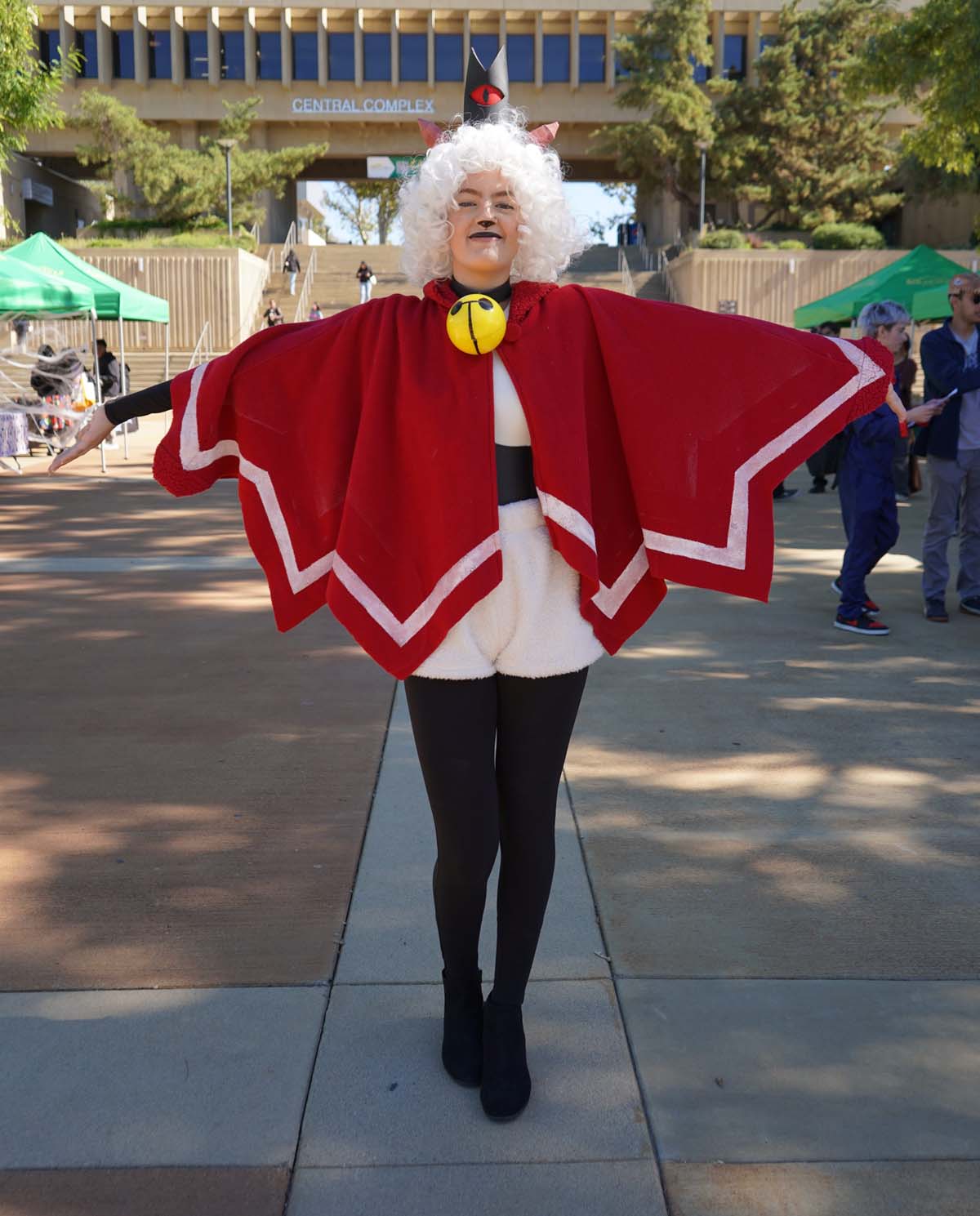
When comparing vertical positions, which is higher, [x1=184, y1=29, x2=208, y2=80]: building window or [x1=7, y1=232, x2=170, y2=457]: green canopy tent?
[x1=184, y1=29, x2=208, y2=80]: building window

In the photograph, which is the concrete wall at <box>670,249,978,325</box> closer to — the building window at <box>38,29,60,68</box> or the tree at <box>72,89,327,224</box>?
the tree at <box>72,89,327,224</box>

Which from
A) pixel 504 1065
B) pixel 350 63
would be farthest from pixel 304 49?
pixel 504 1065

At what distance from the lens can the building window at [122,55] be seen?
168 ft

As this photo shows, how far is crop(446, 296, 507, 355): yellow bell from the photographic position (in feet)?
7.64

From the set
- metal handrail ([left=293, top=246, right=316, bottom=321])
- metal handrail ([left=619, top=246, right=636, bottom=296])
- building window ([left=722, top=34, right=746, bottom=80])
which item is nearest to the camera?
metal handrail ([left=293, top=246, right=316, bottom=321])

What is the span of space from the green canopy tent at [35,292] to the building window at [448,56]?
41.7 metres

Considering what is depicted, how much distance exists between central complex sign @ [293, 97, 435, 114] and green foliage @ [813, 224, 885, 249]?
20.5 m

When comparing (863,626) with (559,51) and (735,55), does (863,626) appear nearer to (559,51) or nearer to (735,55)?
(559,51)

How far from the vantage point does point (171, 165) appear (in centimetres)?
4119

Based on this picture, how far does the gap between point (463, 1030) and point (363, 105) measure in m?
54.0

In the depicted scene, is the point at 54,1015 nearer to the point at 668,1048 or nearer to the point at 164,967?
the point at 164,967

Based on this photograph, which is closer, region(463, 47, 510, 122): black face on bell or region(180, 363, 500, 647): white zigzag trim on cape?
region(180, 363, 500, 647): white zigzag trim on cape

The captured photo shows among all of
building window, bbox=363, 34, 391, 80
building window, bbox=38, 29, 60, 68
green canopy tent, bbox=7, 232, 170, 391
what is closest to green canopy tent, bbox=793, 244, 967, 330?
green canopy tent, bbox=7, 232, 170, 391

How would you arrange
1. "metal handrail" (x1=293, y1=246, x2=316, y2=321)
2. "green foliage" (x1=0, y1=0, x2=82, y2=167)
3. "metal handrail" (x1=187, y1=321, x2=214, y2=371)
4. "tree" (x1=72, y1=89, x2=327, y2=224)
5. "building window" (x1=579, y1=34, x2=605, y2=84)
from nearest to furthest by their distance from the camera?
"green foliage" (x1=0, y1=0, x2=82, y2=167) → "metal handrail" (x1=187, y1=321, x2=214, y2=371) → "metal handrail" (x1=293, y1=246, x2=316, y2=321) → "tree" (x1=72, y1=89, x2=327, y2=224) → "building window" (x1=579, y1=34, x2=605, y2=84)
